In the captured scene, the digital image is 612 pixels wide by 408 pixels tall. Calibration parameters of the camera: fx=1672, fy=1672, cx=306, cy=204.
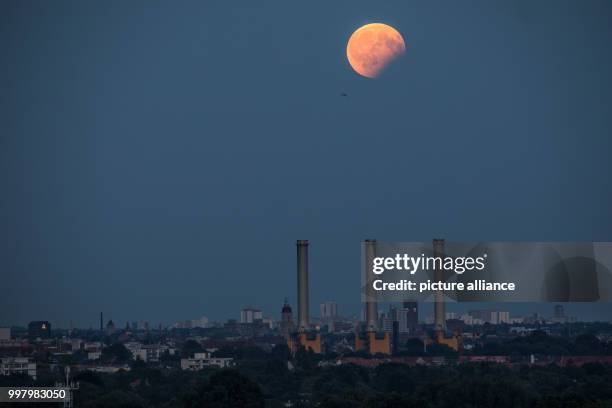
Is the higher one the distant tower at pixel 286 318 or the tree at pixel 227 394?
the distant tower at pixel 286 318

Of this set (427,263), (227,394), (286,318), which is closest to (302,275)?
(286,318)

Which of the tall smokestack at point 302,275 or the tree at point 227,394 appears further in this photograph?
the tall smokestack at point 302,275

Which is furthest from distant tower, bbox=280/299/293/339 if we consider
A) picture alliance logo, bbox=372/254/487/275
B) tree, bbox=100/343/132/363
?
picture alliance logo, bbox=372/254/487/275

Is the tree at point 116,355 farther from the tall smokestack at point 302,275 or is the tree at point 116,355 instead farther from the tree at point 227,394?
the tree at point 227,394

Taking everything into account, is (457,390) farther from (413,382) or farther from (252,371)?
(252,371)

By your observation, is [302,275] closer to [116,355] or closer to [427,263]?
[116,355]

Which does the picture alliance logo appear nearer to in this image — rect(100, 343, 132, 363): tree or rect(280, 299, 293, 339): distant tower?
rect(100, 343, 132, 363): tree

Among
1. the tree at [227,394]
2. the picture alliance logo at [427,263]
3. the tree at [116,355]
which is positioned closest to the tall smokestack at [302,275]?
the tree at [116,355]

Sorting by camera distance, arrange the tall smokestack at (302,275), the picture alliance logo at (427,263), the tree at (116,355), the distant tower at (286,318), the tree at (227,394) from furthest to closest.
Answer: the distant tower at (286,318) → the tree at (116,355) → the tall smokestack at (302,275) → the tree at (227,394) → the picture alliance logo at (427,263)
